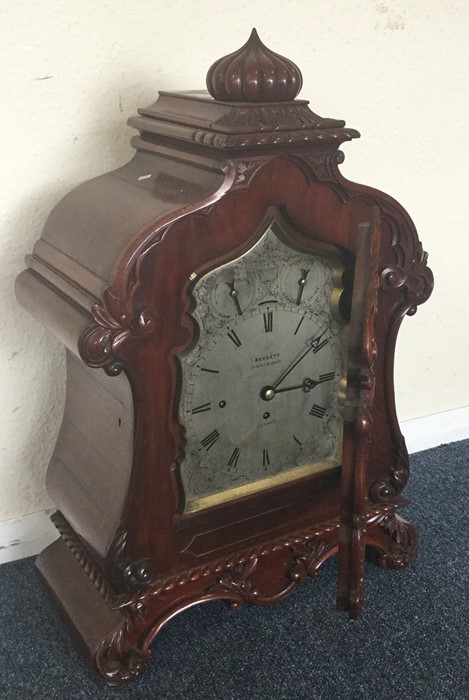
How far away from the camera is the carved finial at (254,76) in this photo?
103cm

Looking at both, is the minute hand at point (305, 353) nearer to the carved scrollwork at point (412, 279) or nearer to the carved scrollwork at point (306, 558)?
the carved scrollwork at point (412, 279)

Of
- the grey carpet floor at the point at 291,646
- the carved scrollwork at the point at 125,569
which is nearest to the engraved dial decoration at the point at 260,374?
the carved scrollwork at the point at 125,569

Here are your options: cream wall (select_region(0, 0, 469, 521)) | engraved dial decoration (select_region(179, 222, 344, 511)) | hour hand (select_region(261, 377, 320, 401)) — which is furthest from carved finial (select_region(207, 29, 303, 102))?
hour hand (select_region(261, 377, 320, 401))

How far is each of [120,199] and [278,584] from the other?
0.63 metres

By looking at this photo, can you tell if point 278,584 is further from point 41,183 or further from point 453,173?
point 453,173

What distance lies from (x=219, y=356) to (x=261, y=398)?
0.11 meters

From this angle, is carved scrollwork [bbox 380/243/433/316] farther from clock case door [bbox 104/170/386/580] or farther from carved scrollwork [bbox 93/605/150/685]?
carved scrollwork [bbox 93/605/150/685]

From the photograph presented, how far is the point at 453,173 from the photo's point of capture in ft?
5.35

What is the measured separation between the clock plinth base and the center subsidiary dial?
12 cm

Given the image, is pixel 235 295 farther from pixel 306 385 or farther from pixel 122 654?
pixel 122 654

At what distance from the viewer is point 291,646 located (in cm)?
119

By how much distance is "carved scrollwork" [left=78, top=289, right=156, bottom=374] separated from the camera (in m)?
0.95

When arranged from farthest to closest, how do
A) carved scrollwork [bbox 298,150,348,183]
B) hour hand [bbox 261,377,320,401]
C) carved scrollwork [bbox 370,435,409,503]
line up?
carved scrollwork [bbox 370,435,409,503], hour hand [bbox 261,377,320,401], carved scrollwork [bbox 298,150,348,183]

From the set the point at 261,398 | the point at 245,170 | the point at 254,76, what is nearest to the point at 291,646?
the point at 261,398
